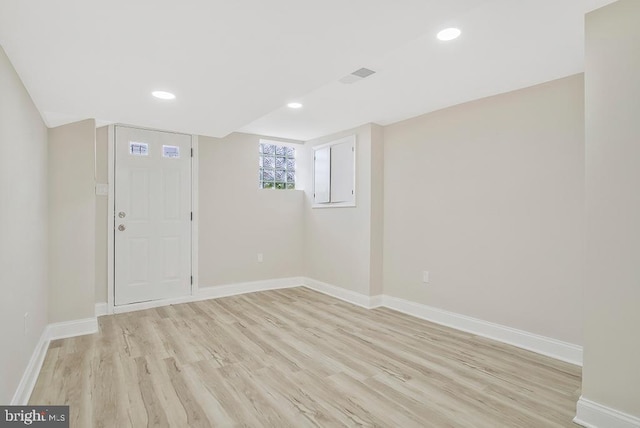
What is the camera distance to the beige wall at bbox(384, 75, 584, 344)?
2.67 meters

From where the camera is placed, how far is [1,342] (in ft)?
5.63

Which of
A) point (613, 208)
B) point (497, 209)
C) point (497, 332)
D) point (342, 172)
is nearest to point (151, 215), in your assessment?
point (342, 172)

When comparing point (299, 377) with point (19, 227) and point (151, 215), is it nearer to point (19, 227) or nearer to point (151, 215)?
point (19, 227)

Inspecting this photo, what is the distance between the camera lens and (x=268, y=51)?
1.96m

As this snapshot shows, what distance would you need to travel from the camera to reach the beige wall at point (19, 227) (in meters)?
1.79

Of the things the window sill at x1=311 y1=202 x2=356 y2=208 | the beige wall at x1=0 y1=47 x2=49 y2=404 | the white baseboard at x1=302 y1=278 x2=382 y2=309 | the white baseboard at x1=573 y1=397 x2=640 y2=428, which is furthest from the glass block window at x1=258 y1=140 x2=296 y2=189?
the white baseboard at x1=573 y1=397 x2=640 y2=428

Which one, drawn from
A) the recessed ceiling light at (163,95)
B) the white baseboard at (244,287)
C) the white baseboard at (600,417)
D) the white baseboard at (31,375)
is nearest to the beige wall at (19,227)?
the white baseboard at (31,375)

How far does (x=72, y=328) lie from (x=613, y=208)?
4.43 metres

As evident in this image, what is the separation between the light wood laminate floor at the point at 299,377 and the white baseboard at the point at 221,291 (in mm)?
380

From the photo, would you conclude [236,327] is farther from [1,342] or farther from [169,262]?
[1,342]

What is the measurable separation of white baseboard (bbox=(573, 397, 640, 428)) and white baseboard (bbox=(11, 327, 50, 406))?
3216 millimetres

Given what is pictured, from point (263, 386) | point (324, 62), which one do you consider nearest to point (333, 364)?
point (263, 386)

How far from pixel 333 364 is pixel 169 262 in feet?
8.88

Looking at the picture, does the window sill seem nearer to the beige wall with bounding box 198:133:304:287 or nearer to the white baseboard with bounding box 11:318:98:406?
the beige wall with bounding box 198:133:304:287
